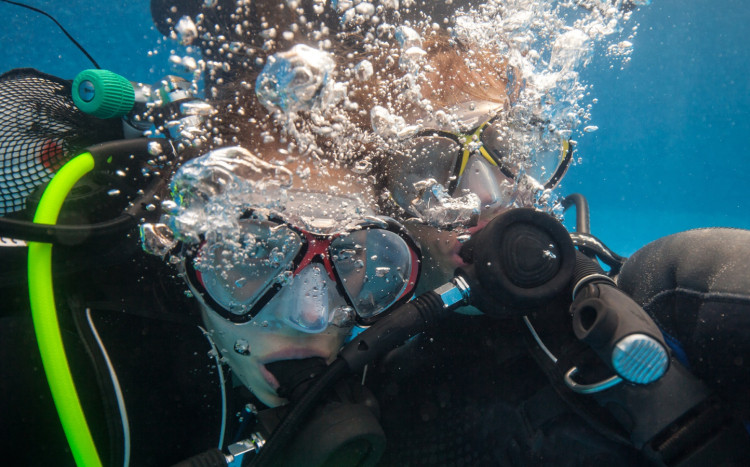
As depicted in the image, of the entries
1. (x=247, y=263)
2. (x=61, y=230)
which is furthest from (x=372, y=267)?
(x=61, y=230)

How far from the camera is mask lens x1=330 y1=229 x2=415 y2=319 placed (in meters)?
1.96

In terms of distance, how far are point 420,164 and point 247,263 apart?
120 cm

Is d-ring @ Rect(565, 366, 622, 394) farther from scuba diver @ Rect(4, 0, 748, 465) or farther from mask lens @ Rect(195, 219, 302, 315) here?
mask lens @ Rect(195, 219, 302, 315)

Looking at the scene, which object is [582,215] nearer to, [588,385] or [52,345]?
[588,385]

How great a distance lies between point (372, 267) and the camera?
6.74ft

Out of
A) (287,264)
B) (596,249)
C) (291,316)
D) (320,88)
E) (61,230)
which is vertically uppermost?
(320,88)

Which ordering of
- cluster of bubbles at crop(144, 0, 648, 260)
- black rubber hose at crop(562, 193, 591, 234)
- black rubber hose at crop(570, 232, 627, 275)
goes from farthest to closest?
black rubber hose at crop(562, 193, 591, 234), black rubber hose at crop(570, 232, 627, 275), cluster of bubbles at crop(144, 0, 648, 260)

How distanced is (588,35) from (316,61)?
318cm

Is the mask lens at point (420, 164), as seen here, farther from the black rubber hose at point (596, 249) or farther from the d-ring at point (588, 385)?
the d-ring at point (588, 385)

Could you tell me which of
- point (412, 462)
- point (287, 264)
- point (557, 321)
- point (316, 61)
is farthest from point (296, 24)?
point (412, 462)

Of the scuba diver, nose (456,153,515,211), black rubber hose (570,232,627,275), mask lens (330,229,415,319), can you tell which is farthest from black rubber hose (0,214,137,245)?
black rubber hose (570,232,627,275)

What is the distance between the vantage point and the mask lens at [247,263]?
1.78 m

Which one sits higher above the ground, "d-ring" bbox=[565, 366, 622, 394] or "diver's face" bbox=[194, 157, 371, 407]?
"diver's face" bbox=[194, 157, 371, 407]

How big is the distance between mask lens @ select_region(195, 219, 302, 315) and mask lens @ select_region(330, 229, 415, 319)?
0.23 metres
